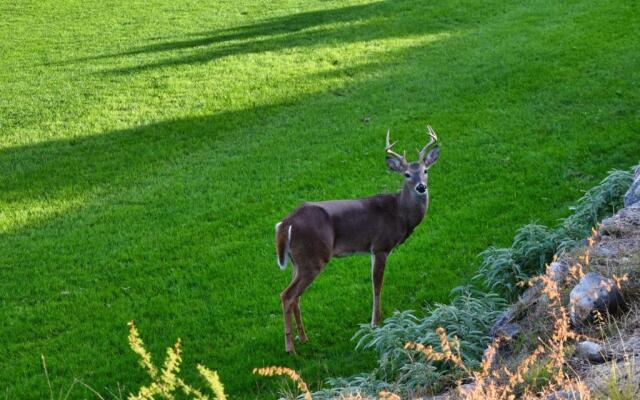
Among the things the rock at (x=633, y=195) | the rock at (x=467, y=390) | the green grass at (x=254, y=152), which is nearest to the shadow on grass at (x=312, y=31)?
the green grass at (x=254, y=152)

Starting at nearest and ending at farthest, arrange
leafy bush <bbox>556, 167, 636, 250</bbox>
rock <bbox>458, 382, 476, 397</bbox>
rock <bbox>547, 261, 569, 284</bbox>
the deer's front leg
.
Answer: rock <bbox>458, 382, 476, 397</bbox>, rock <bbox>547, 261, 569, 284</bbox>, the deer's front leg, leafy bush <bbox>556, 167, 636, 250</bbox>

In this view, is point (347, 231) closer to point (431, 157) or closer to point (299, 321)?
point (299, 321)

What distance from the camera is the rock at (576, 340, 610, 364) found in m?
6.95

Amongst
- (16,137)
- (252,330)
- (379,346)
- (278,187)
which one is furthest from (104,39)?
(379,346)

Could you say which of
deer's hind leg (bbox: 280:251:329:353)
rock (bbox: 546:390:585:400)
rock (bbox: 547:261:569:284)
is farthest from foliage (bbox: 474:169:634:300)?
rock (bbox: 546:390:585:400)

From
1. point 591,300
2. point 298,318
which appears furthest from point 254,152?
point 591,300

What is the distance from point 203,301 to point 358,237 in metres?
2.50

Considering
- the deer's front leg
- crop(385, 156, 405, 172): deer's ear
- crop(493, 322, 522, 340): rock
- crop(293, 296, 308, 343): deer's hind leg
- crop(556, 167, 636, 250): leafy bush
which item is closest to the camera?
crop(493, 322, 522, 340): rock

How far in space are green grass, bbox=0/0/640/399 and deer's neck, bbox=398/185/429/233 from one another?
0.98 m

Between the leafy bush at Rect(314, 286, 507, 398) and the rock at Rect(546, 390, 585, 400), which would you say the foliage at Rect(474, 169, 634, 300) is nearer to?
the leafy bush at Rect(314, 286, 507, 398)

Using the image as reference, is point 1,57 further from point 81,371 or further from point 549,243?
point 549,243

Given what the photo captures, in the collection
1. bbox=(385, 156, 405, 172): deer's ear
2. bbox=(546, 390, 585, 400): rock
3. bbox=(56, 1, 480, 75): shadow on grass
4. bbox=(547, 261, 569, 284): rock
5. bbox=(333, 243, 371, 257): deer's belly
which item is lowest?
bbox=(56, 1, 480, 75): shadow on grass

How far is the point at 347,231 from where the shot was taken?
405 inches

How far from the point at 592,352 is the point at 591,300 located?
83 cm
